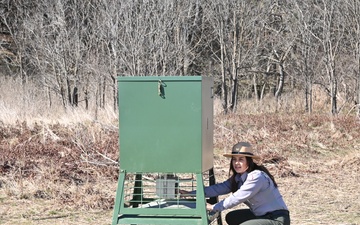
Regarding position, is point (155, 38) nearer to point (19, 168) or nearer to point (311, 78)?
point (311, 78)

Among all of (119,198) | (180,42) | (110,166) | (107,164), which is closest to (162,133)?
(119,198)

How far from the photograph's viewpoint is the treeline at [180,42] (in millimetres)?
23188

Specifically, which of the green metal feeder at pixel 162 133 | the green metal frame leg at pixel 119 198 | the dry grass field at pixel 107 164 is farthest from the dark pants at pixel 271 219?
the dry grass field at pixel 107 164

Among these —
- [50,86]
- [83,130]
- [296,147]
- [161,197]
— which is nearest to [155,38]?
[50,86]

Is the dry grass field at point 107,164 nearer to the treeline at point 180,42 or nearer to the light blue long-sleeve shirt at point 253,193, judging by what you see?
the light blue long-sleeve shirt at point 253,193

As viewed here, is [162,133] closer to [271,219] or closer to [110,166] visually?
[271,219]

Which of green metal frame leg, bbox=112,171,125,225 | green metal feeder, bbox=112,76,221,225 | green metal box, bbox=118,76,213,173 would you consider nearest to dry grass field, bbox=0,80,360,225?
Answer: green metal frame leg, bbox=112,171,125,225

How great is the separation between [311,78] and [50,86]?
10364 mm

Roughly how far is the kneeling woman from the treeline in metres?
16.5

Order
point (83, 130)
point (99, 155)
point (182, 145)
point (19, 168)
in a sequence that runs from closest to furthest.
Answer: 1. point (182, 145)
2. point (19, 168)
3. point (99, 155)
4. point (83, 130)

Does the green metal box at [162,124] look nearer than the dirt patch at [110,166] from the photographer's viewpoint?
Yes

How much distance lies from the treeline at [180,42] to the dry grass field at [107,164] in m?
5.16

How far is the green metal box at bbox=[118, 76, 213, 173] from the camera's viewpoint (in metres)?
5.07

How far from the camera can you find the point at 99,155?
1256 centimetres
